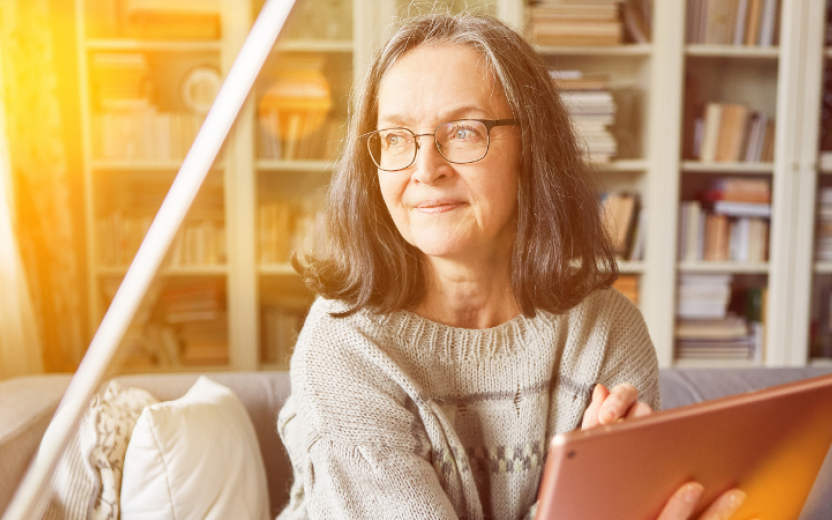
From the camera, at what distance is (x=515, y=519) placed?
97 centimetres

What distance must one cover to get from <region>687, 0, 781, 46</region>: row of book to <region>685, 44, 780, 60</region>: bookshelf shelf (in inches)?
1.6

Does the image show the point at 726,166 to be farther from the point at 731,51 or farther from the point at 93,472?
the point at 93,472

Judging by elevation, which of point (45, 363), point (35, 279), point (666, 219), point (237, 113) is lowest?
point (45, 363)

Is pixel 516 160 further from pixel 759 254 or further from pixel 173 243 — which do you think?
pixel 759 254

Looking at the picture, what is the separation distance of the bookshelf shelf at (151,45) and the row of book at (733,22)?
1.86 m

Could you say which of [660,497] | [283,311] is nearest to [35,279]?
[283,311]

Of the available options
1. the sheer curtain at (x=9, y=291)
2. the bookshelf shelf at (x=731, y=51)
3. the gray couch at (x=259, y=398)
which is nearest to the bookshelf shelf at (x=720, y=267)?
the bookshelf shelf at (x=731, y=51)

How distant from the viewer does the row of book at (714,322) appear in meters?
2.62

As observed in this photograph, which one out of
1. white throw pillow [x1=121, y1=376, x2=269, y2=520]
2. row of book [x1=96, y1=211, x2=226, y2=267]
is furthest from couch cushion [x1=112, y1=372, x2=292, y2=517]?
row of book [x1=96, y1=211, x2=226, y2=267]

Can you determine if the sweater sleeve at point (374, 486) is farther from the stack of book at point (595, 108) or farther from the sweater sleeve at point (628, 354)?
the stack of book at point (595, 108)

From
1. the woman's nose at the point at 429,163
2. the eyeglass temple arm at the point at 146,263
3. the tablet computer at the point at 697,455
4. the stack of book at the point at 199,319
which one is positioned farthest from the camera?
the stack of book at the point at 199,319

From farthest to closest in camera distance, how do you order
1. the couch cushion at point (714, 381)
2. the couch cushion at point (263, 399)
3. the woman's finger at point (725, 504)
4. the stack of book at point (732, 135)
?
the stack of book at point (732, 135), the couch cushion at point (714, 381), the couch cushion at point (263, 399), the woman's finger at point (725, 504)

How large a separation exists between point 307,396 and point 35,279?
1852mm

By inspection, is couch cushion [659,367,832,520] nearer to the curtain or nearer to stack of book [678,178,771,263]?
stack of book [678,178,771,263]
